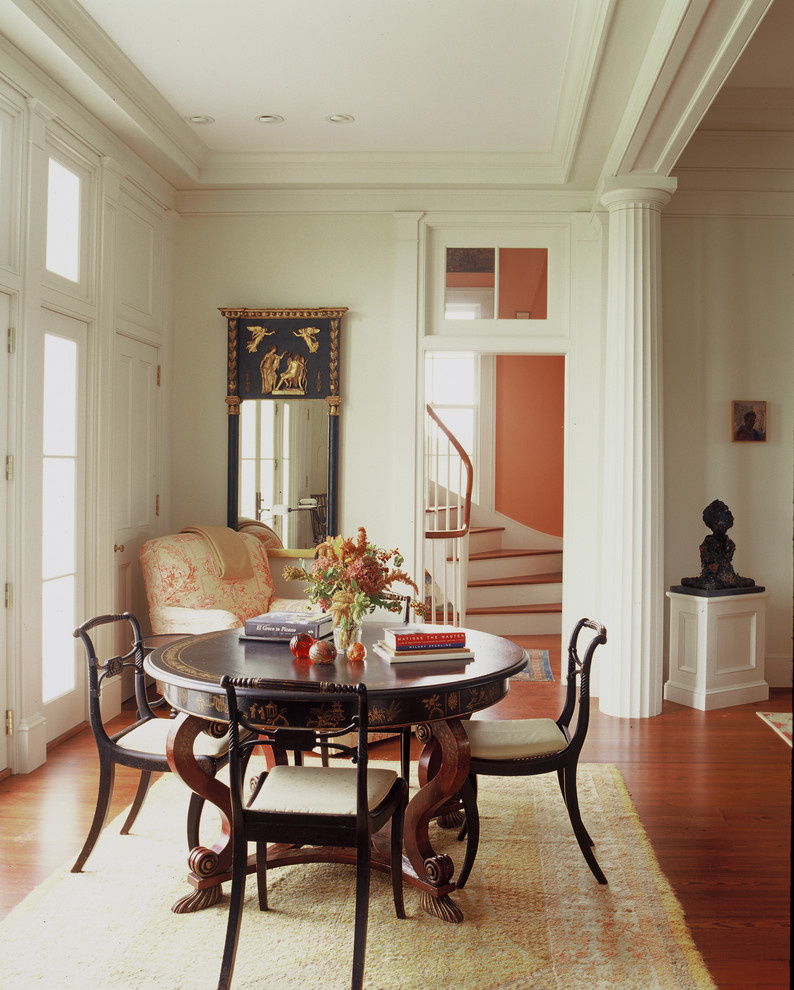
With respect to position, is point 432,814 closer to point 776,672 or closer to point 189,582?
point 189,582

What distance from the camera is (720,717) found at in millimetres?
4773

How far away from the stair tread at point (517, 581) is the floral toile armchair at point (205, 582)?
2378mm

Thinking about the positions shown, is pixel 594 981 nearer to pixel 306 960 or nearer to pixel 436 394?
pixel 306 960

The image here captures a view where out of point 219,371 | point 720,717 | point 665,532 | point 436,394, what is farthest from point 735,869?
point 436,394

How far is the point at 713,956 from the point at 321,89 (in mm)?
4081

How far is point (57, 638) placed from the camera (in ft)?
13.6

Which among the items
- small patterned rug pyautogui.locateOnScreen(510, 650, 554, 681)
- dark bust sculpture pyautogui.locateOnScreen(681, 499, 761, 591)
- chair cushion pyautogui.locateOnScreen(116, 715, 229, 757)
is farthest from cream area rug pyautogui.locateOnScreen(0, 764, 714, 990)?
small patterned rug pyautogui.locateOnScreen(510, 650, 554, 681)

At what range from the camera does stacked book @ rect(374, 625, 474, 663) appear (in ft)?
9.07

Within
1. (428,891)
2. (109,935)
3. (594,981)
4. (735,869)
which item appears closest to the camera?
(594,981)

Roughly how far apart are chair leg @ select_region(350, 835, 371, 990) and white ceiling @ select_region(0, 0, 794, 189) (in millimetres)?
2987

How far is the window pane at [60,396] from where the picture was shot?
159 inches

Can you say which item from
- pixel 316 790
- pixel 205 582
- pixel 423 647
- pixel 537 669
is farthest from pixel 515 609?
pixel 316 790

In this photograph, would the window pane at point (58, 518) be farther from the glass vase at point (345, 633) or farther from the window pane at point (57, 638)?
the glass vase at point (345, 633)

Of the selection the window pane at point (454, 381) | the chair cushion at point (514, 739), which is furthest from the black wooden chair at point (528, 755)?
the window pane at point (454, 381)
